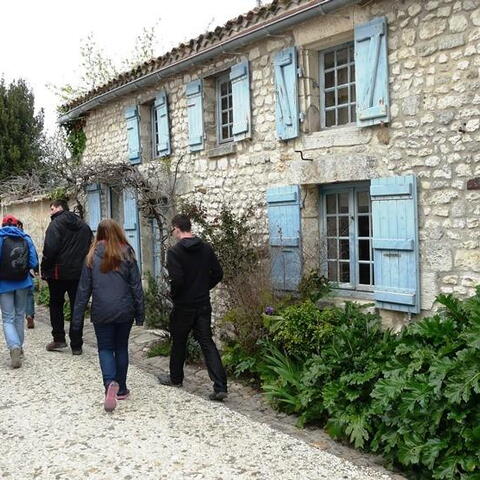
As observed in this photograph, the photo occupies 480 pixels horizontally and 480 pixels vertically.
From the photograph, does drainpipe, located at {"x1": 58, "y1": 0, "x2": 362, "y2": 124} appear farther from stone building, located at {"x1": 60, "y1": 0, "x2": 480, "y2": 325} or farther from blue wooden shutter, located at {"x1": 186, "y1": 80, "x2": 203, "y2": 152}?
blue wooden shutter, located at {"x1": 186, "y1": 80, "x2": 203, "y2": 152}

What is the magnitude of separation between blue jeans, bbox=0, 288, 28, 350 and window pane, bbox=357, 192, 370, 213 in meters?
3.73

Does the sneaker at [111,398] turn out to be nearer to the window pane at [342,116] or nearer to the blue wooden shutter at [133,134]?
the window pane at [342,116]

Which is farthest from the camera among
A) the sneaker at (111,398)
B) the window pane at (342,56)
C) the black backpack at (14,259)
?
the window pane at (342,56)

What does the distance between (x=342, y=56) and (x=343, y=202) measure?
1612 millimetres

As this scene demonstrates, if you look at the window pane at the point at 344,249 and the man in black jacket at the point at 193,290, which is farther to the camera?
the window pane at the point at 344,249

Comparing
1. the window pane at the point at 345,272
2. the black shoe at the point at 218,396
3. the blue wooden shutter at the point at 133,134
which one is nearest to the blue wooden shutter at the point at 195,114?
the blue wooden shutter at the point at 133,134

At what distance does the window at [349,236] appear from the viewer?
6.13 metres

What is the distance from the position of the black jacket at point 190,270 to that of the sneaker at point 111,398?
35.7 inches

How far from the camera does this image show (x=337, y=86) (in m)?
6.31

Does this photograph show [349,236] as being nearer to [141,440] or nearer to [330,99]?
[330,99]

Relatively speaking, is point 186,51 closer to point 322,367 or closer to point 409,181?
point 409,181

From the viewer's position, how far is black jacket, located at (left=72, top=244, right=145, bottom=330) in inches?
184

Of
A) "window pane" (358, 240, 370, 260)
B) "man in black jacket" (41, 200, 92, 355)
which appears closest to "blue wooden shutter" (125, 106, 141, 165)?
"man in black jacket" (41, 200, 92, 355)

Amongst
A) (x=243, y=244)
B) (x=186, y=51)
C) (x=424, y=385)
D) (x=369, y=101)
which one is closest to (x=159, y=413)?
(x=424, y=385)
